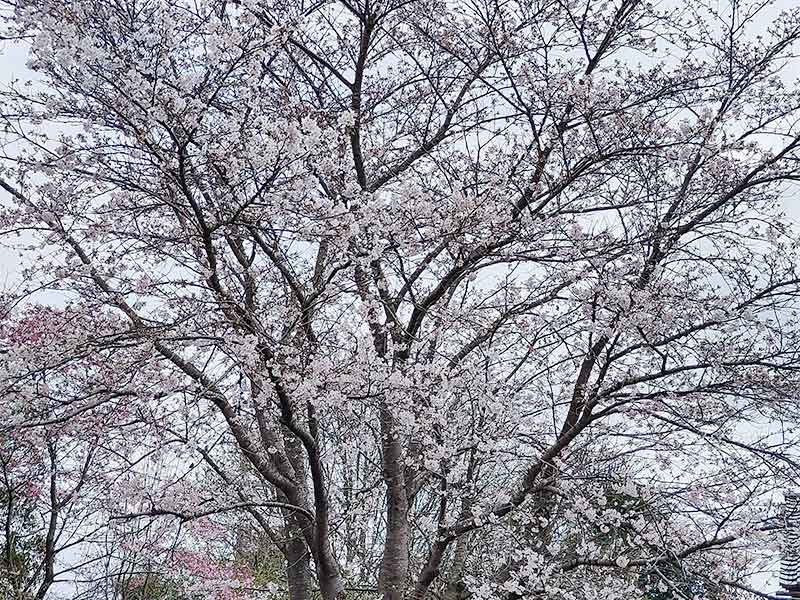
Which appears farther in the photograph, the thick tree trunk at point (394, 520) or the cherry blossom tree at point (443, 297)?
the thick tree trunk at point (394, 520)

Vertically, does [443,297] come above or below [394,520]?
above

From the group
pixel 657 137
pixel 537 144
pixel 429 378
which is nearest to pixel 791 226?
pixel 657 137

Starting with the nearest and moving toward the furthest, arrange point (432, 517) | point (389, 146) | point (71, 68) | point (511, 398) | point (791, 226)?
point (71, 68)
point (791, 226)
point (511, 398)
point (389, 146)
point (432, 517)

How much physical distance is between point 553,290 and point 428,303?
33.6 inches

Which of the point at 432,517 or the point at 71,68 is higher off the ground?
the point at 71,68

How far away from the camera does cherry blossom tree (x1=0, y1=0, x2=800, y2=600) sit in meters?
3.52

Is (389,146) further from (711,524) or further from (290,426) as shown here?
(711,524)

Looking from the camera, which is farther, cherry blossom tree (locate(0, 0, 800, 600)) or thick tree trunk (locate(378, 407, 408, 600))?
thick tree trunk (locate(378, 407, 408, 600))

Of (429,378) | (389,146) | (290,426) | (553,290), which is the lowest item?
(290,426)

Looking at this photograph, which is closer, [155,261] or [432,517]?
[155,261]

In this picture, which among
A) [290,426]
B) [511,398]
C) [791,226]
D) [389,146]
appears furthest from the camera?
[389,146]

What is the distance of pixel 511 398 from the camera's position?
196 inches

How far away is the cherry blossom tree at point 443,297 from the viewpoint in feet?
11.5

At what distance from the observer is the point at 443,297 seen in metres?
5.32
